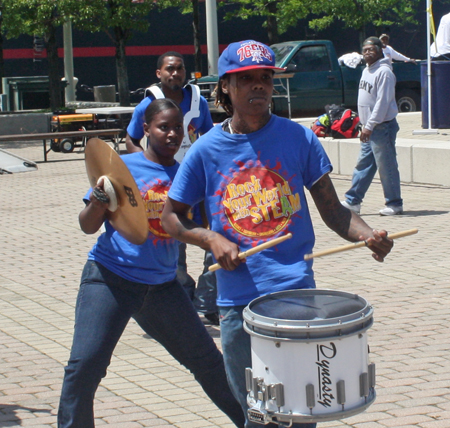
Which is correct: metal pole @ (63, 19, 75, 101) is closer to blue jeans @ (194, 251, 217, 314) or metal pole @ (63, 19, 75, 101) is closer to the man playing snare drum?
blue jeans @ (194, 251, 217, 314)

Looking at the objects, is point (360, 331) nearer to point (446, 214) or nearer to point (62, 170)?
point (446, 214)

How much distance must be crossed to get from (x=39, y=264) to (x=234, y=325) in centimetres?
559

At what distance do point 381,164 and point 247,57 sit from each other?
703 centimetres

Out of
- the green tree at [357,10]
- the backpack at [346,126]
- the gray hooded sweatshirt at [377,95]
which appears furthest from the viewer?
the green tree at [357,10]

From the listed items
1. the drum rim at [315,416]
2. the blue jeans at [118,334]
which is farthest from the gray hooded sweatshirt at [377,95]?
the drum rim at [315,416]

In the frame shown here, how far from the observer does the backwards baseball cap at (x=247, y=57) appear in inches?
119

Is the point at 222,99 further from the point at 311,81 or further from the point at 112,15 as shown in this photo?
the point at 112,15

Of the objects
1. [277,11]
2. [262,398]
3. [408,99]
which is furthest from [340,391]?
[277,11]

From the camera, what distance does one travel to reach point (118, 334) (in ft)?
11.7

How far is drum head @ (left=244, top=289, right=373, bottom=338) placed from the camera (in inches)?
103

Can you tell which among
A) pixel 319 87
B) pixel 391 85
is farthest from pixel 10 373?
pixel 319 87

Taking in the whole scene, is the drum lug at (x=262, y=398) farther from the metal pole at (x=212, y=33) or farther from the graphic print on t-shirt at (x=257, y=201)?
the metal pole at (x=212, y=33)

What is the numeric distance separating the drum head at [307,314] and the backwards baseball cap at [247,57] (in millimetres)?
830

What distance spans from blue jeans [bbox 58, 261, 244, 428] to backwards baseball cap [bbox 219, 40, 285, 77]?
44.6 inches
